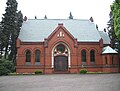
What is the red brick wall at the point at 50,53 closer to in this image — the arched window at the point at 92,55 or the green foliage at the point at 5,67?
the arched window at the point at 92,55

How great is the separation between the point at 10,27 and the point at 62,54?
11642mm

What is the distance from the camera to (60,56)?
40.8m

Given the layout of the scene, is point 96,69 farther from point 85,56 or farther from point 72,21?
point 72,21

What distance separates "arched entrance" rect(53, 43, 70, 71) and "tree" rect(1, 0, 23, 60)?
9.28 metres

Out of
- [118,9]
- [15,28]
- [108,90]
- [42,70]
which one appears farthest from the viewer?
[15,28]

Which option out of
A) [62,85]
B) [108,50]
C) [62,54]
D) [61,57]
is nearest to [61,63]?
[61,57]

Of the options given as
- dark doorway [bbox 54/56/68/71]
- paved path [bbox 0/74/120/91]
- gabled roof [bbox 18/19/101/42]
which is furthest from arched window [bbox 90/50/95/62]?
paved path [bbox 0/74/120/91]

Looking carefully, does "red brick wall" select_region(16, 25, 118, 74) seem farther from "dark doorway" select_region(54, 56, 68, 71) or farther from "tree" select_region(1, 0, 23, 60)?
"tree" select_region(1, 0, 23, 60)

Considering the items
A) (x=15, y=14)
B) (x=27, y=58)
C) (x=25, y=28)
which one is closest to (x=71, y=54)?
(x=27, y=58)

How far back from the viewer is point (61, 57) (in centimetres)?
4075

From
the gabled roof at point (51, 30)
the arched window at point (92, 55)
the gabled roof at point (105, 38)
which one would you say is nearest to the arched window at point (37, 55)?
the gabled roof at point (51, 30)

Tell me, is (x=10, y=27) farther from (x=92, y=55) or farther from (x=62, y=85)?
(x=62, y=85)

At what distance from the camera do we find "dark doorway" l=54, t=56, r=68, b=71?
4031 cm

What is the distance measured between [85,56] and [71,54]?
296 centimetres
